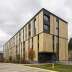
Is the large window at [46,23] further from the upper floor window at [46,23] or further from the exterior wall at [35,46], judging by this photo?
the exterior wall at [35,46]

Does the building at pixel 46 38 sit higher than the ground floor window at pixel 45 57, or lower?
higher

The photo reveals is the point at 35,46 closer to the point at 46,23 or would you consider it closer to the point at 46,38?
the point at 46,38

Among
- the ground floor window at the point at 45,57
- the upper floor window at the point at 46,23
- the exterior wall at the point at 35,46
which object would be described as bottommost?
the ground floor window at the point at 45,57

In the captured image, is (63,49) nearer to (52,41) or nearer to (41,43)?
(52,41)

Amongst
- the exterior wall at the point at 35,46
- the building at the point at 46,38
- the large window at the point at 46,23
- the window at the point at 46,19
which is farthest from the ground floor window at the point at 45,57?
the window at the point at 46,19

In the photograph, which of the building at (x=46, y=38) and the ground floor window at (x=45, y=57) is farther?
the ground floor window at (x=45, y=57)

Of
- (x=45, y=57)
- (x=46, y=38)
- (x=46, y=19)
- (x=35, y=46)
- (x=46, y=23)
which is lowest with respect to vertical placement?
(x=45, y=57)

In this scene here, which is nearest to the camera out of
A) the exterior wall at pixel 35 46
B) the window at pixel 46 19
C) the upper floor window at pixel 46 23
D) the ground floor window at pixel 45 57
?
the ground floor window at pixel 45 57

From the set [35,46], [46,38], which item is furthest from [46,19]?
[35,46]

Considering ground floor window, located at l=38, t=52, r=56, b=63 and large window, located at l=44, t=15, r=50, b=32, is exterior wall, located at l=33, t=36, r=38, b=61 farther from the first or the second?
large window, located at l=44, t=15, r=50, b=32

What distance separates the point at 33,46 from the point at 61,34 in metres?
14.7

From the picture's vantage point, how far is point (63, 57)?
8875cm

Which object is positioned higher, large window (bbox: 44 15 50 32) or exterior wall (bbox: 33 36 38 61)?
large window (bbox: 44 15 50 32)

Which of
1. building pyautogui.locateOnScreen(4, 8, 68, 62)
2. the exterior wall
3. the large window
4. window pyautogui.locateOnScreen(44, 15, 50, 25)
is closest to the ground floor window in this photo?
building pyautogui.locateOnScreen(4, 8, 68, 62)
